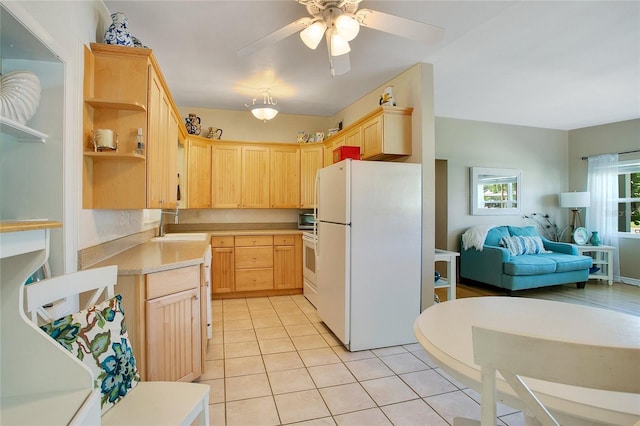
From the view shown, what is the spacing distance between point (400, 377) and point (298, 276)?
2398mm

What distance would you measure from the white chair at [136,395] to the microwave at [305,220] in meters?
3.41

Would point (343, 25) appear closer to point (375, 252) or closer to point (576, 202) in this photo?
point (375, 252)

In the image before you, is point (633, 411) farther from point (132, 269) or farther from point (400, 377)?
point (132, 269)

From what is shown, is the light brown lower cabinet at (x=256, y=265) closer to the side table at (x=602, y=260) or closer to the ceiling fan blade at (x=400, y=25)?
the ceiling fan blade at (x=400, y=25)

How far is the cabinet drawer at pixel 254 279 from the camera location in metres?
4.27

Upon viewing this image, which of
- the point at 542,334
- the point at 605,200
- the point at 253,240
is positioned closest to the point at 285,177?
the point at 253,240

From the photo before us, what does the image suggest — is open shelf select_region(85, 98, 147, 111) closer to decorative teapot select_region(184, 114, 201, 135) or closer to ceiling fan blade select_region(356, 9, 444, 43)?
ceiling fan blade select_region(356, 9, 444, 43)

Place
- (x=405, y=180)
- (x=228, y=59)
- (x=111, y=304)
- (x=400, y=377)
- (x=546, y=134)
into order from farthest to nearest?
(x=546, y=134) < (x=228, y=59) < (x=405, y=180) < (x=400, y=377) < (x=111, y=304)

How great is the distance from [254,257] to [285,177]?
131cm

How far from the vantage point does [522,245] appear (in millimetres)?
4766

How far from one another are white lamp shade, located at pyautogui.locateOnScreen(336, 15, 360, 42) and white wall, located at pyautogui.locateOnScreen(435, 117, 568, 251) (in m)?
3.55

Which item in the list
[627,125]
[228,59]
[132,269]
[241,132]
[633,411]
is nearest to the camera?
[633,411]

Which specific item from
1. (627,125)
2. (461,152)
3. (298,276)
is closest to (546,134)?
(627,125)

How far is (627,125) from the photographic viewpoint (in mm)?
5141
